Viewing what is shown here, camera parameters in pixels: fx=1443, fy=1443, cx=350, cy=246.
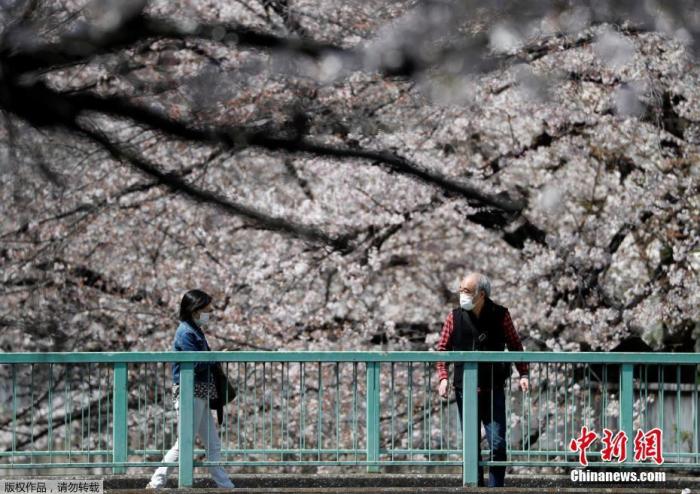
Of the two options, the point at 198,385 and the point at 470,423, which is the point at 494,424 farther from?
the point at 198,385

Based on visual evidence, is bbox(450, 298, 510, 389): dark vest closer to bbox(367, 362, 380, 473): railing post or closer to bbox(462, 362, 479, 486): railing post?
bbox(462, 362, 479, 486): railing post

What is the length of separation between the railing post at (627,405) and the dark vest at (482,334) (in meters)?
0.81

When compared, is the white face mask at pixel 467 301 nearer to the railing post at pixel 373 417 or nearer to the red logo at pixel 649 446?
the railing post at pixel 373 417

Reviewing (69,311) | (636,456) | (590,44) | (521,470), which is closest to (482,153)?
(590,44)

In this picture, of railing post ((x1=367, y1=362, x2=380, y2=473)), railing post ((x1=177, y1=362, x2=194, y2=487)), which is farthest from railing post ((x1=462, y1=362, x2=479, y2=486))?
railing post ((x1=177, y1=362, x2=194, y2=487))

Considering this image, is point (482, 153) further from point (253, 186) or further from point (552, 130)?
point (253, 186)

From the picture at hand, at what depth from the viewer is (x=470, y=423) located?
9.91m

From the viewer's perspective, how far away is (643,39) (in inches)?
630

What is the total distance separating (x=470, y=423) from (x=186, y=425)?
1.96 metres

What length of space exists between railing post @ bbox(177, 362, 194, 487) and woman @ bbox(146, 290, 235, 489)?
0.17 ft

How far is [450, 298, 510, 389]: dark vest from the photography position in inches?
392

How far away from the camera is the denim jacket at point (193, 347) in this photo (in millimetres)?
9984
